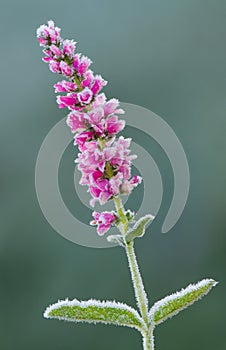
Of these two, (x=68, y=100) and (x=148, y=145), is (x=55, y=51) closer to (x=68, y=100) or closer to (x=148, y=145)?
(x=68, y=100)

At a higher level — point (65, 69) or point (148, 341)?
point (65, 69)

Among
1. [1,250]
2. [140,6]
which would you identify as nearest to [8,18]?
[140,6]

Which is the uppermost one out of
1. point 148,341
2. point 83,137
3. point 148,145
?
point 148,145

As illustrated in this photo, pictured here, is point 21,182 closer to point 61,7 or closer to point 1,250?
point 1,250

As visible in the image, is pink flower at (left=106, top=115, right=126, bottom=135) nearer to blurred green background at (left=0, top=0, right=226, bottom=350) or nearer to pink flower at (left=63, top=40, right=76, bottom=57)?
pink flower at (left=63, top=40, right=76, bottom=57)

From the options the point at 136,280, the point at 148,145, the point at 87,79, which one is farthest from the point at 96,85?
the point at 148,145

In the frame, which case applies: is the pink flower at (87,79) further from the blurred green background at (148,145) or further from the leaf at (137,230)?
the blurred green background at (148,145)

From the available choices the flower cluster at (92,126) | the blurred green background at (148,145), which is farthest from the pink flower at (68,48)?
the blurred green background at (148,145)
